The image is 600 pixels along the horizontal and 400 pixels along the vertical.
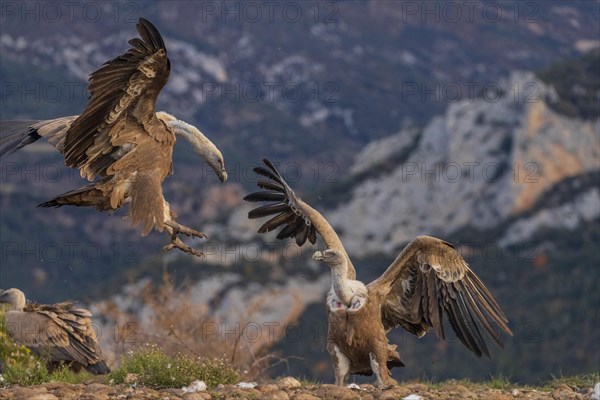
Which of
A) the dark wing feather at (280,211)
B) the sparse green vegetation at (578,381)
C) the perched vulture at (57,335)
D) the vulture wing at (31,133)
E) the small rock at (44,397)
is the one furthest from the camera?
the perched vulture at (57,335)

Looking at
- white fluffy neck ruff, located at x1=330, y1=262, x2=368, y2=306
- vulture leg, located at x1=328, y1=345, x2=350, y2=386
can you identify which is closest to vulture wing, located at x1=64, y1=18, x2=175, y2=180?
white fluffy neck ruff, located at x1=330, y1=262, x2=368, y2=306

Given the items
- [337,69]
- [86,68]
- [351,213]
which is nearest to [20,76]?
[86,68]

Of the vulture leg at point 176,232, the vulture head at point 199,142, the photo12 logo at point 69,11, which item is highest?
the photo12 logo at point 69,11

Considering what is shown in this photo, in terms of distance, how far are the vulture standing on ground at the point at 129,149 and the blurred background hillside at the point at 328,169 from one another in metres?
2.08

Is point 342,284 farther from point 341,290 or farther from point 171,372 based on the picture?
point 171,372

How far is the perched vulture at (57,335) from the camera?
12.4m

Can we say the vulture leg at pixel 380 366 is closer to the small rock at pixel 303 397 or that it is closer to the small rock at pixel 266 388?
the small rock at pixel 266 388

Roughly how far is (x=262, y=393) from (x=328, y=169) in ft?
330

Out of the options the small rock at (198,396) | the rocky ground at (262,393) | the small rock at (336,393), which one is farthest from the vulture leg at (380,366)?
the small rock at (198,396)

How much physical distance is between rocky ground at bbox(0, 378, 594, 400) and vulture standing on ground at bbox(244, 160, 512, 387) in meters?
0.32

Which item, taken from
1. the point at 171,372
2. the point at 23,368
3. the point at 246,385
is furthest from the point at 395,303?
the point at 23,368

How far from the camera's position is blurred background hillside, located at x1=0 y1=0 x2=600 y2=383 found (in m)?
38.1

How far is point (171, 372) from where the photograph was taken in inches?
397

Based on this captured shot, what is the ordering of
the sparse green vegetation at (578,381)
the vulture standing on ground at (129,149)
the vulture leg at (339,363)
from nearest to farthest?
1. the vulture leg at (339,363)
2. the vulture standing on ground at (129,149)
3. the sparse green vegetation at (578,381)
